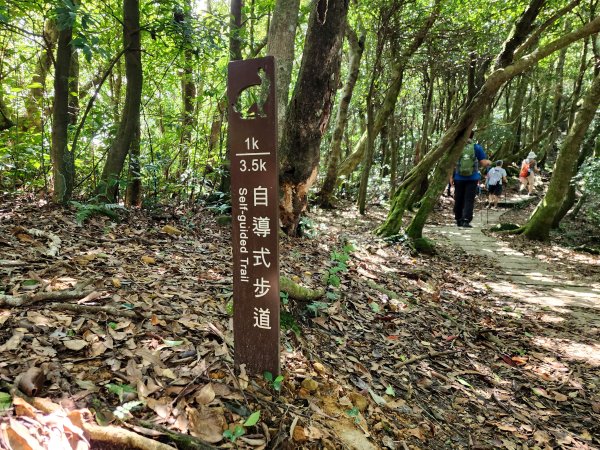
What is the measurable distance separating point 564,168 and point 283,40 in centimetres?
831

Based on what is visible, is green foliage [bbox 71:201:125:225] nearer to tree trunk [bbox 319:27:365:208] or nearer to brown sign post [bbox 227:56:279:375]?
brown sign post [bbox 227:56:279:375]

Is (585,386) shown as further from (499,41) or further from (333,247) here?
(499,41)

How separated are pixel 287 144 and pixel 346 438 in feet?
13.6

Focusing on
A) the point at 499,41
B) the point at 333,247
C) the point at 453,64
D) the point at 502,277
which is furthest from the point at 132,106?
the point at 499,41

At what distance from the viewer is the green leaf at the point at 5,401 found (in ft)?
5.55

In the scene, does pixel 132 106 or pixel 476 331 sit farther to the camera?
pixel 132 106

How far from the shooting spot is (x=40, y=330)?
2393 millimetres

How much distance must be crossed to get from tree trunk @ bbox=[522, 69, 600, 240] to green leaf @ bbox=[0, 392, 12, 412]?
11.7 metres

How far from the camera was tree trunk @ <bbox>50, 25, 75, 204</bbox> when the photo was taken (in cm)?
504

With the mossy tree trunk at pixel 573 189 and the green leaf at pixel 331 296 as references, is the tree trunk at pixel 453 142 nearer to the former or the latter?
the green leaf at pixel 331 296

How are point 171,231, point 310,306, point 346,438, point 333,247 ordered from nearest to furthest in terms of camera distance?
1. point 346,438
2. point 310,306
3. point 171,231
4. point 333,247

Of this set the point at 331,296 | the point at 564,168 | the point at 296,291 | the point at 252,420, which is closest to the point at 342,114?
the point at 564,168

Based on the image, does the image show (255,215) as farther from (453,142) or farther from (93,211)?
(453,142)

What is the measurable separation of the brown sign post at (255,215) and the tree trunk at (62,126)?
13.1ft
